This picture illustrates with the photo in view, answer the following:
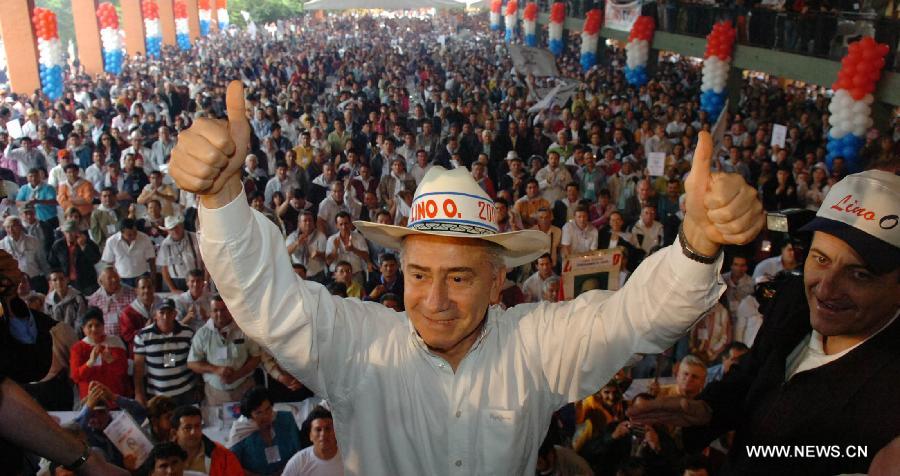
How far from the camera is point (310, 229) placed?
7875 millimetres

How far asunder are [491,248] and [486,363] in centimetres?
37

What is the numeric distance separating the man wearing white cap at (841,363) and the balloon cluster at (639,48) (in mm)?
21434

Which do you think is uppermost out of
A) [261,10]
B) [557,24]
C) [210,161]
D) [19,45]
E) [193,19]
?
[261,10]

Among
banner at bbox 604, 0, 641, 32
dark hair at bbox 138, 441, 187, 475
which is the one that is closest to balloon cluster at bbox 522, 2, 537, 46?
banner at bbox 604, 0, 641, 32

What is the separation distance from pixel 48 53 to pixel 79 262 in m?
15.4

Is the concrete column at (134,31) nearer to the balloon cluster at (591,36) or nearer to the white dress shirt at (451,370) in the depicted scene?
the balloon cluster at (591,36)

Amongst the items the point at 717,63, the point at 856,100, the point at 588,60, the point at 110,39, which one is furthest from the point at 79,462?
the point at 110,39

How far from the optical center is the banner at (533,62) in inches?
685

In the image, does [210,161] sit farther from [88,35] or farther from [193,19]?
[193,19]

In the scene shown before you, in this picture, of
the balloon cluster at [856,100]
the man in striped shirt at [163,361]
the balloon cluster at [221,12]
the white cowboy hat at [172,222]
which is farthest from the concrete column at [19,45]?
the balloon cluster at [221,12]

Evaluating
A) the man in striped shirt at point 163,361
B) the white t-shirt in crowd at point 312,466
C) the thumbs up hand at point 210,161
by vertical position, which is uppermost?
the thumbs up hand at point 210,161

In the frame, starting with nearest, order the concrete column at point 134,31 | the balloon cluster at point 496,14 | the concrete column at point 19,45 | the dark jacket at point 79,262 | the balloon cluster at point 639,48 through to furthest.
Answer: the dark jacket at point 79,262 < the concrete column at point 19,45 < the balloon cluster at point 639,48 < the concrete column at point 134,31 < the balloon cluster at point 496,14

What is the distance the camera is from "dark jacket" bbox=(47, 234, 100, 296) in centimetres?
771

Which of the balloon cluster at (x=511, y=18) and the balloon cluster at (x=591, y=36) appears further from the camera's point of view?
the balloon cluster at (x=511, y=18)
